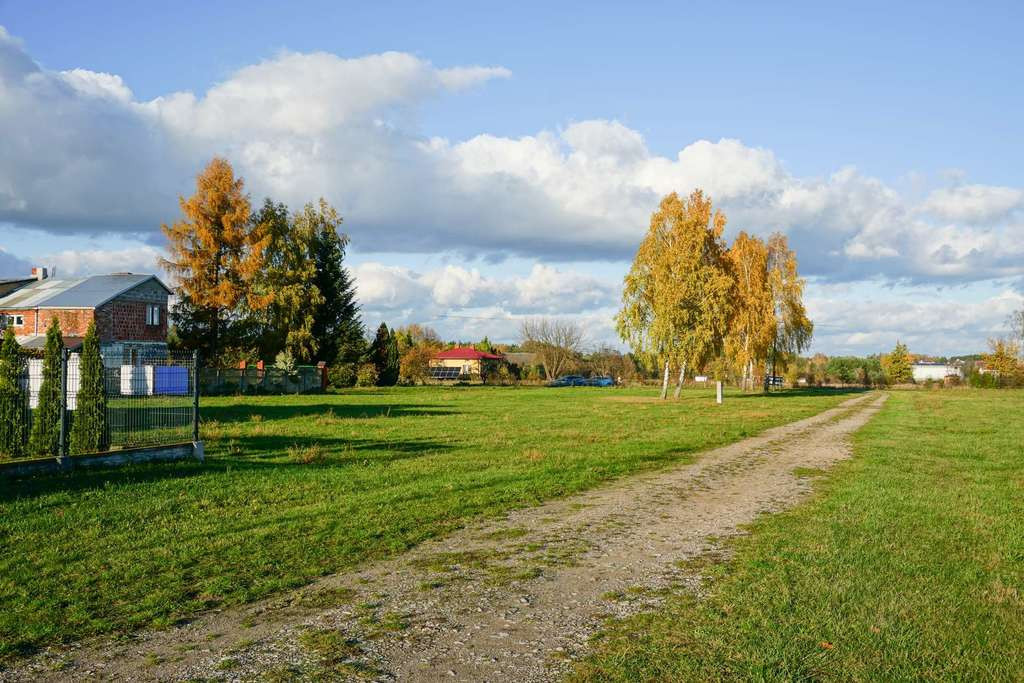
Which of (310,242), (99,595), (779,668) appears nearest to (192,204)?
(310,242)

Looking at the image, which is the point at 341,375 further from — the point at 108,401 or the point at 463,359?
the point at 463,359

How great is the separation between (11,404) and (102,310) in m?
33.5

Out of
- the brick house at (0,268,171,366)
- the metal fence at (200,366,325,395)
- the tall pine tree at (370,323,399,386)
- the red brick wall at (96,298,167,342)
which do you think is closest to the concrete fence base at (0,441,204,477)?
the brick house at (0,268,171,366)

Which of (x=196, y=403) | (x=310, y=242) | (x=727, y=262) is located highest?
(x=310, y=242)

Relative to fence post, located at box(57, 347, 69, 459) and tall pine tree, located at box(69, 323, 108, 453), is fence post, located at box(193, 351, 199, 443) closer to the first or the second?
tall pine tree, located at box(69, 323, 108, 453)

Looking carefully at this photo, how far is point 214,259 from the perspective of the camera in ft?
164

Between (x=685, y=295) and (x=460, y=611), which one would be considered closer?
(x=460, y=611)

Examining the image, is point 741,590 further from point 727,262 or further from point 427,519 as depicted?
point 727,262

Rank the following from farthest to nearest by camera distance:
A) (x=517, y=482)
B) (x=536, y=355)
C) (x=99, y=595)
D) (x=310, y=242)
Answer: (x=536, y=355) < (x=310, y=242) < (x=517, y=482) < (x=99, y=595)

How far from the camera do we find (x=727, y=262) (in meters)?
46.8

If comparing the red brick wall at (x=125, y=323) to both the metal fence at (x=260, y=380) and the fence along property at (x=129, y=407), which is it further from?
the fence along property at (x=129, y=407)

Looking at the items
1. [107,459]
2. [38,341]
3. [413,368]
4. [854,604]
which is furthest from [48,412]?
[413,368]

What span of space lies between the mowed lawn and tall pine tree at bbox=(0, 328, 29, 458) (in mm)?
1654

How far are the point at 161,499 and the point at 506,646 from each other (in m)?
7.52
